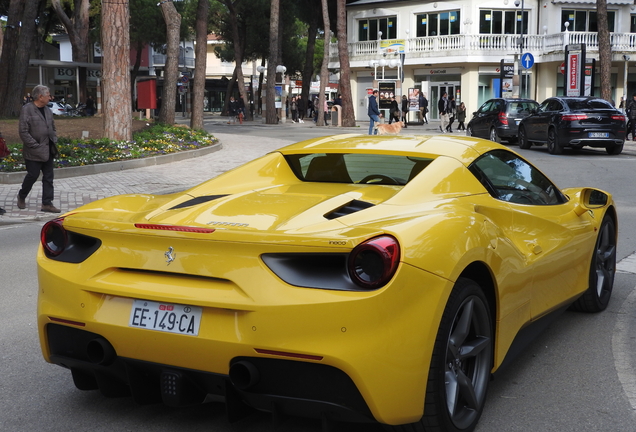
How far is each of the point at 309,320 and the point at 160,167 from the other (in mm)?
16307

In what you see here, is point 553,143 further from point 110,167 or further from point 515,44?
point 515,44

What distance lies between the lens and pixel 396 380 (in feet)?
9.96

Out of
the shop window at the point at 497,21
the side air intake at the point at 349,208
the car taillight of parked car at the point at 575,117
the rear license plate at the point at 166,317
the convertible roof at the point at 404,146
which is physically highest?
the shop window at the point at 497,21

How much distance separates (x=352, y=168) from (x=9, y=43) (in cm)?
3555

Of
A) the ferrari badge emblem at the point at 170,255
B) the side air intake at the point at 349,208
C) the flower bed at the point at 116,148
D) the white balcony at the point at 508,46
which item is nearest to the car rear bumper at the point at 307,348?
the ferrari badge emblem at the point at 170,255

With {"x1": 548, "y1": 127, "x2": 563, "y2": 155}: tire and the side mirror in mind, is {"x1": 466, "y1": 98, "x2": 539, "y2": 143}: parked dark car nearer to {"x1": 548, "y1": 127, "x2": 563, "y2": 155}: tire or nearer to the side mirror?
{"x1": 548, "y1": 127, "x2": 563, "y2": 155}: tire

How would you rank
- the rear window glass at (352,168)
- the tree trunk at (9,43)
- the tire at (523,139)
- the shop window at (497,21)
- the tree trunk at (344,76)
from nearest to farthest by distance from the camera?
the rear window glass at (352,168) → the tire at (523,139) → the tree trunk at (9,43) → the tree trunk at (344,76) → the shop window at (497,21)

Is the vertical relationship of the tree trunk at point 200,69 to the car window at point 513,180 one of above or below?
above

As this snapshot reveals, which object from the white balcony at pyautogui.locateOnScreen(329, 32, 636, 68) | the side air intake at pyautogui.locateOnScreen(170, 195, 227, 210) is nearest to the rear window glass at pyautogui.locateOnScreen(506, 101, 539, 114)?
the white balcony at pyautogui.locateOnScreen(329, 32, 636, 68)

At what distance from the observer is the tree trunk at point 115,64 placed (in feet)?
63.4

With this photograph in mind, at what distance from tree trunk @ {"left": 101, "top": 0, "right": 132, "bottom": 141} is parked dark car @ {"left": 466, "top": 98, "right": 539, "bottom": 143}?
1268 centimetres

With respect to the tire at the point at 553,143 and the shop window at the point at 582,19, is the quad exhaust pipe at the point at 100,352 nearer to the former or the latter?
the tire at the point at 553,143

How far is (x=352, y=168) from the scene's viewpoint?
465 centimetres

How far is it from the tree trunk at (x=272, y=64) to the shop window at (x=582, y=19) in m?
18.8
